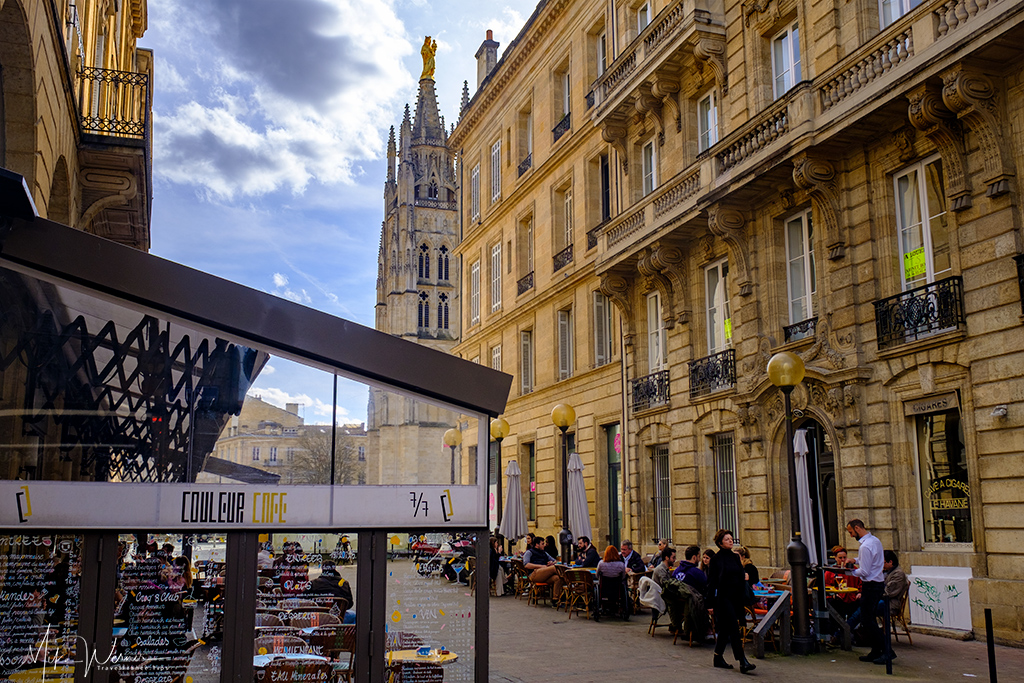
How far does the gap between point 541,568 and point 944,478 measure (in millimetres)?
8278

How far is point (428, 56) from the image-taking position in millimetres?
104938

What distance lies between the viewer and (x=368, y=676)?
7.57 m

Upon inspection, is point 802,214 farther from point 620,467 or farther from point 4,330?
point 4,330

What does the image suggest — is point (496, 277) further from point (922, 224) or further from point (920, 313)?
point (920, 313)

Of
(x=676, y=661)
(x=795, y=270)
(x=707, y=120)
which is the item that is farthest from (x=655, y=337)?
(x=676, y=661)

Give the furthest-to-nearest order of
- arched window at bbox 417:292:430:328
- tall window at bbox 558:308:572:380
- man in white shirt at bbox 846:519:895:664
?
1. arched window at bbox 417:292:430:328
2. tall window at bbox 558:308:572:380
3. man in white shirt at bbox 846:519:895:664

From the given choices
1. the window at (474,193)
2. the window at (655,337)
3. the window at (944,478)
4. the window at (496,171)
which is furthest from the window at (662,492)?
the window at (474,193)

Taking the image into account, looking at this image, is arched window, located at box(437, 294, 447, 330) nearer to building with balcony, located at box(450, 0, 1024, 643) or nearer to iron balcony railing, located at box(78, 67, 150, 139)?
building with balcony, located at box(450, 0, 1024, 643)

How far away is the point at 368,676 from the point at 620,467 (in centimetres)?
1735

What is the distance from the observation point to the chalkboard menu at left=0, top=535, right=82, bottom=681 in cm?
686

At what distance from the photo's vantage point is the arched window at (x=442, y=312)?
9669 cm

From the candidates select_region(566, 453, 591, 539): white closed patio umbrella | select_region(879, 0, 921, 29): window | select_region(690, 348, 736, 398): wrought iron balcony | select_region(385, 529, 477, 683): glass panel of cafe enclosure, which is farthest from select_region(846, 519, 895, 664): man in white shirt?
select_region(566, 453, 591, 539): white closed patio umbrella

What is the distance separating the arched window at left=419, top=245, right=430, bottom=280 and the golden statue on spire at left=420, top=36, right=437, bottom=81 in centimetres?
2244

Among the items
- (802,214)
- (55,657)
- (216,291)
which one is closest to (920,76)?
(802,214)
